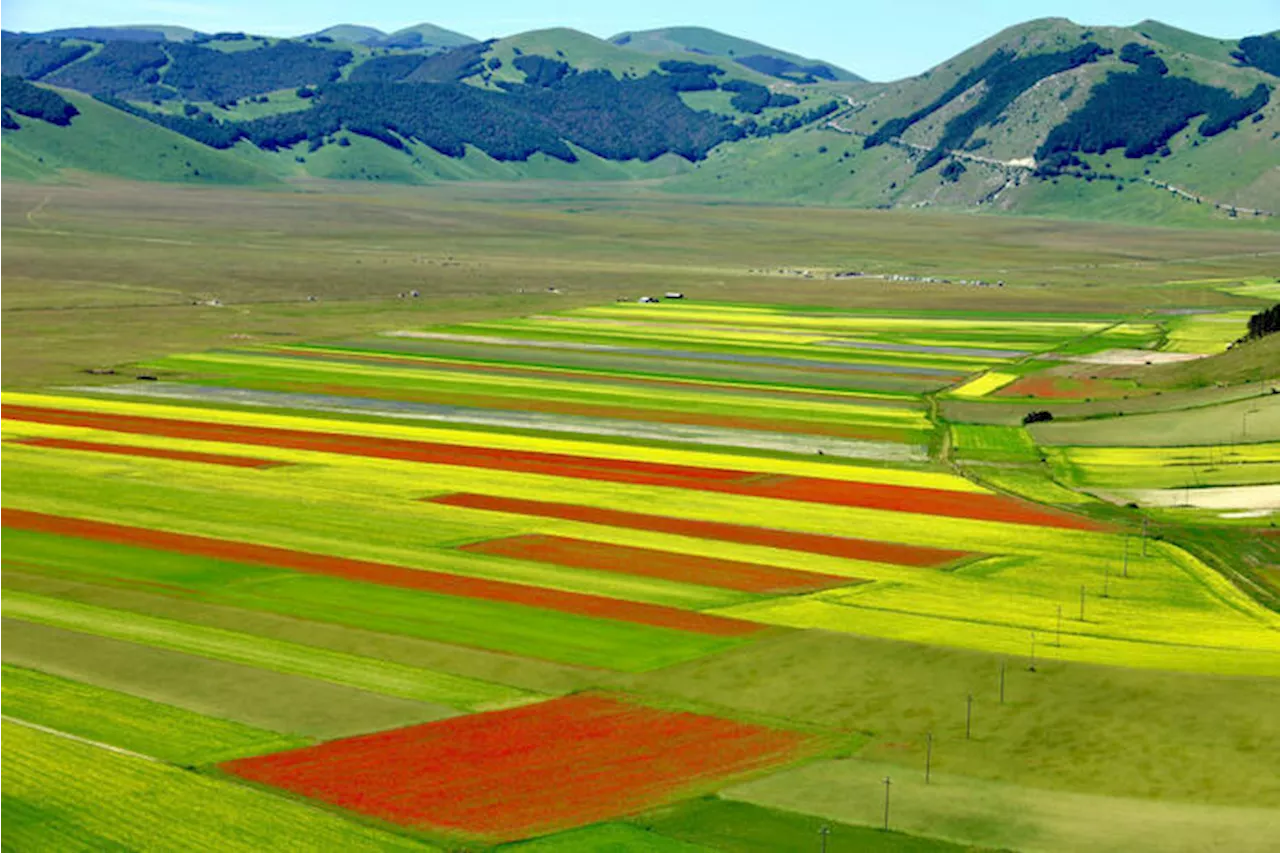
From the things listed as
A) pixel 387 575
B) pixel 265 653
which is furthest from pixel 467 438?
pixel 265 653

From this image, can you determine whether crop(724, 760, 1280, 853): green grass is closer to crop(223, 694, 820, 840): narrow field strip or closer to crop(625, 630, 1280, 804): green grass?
crop(625, 630, 1280, 804): green grass

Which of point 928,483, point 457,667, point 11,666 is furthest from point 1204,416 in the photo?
point 11,666

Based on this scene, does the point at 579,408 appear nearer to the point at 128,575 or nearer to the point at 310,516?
the point at 310,516

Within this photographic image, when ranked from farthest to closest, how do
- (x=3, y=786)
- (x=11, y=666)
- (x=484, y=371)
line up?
1. (x=484, y=371)
2. (x=11, y=666)
3. (x=3, y=786)

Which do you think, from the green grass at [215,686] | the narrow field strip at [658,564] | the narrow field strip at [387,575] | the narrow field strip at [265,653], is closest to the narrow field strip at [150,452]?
the narrow field strip at [387,575]

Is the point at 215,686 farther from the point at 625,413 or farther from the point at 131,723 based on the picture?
the point at 625,413

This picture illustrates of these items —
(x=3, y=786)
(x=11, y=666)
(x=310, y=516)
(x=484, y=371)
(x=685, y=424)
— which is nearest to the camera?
(x=3, y=786)
